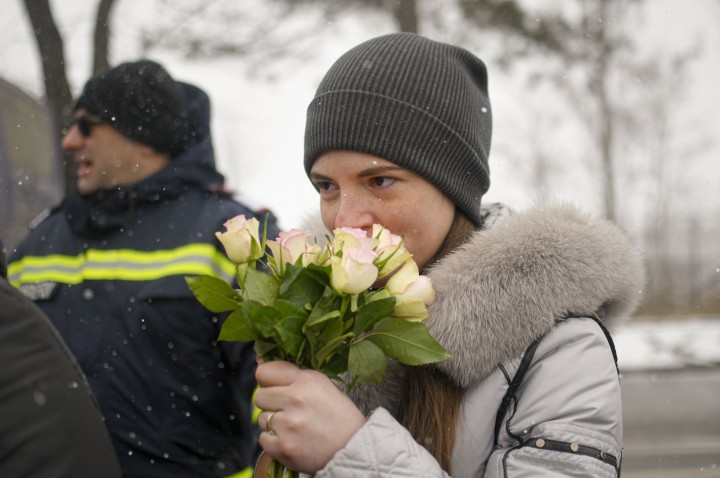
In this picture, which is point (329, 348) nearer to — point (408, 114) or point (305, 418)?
point (305, 418)

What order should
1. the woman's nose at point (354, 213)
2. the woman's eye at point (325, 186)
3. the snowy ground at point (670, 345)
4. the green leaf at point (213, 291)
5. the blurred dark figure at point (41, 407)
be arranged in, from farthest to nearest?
1. the snowy ground at point (670, 345)
2. the woman's eye at point (325, 186)
3. the woman's nose at point (354, 213)
4. the green leaf at point (213, 291)
5. the blurred dark figure at point (41, 407)

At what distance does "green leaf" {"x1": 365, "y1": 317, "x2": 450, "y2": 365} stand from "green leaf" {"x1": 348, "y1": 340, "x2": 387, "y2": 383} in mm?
30

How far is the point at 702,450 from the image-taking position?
639cm

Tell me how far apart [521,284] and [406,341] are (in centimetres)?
34

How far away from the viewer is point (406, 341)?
1388mm

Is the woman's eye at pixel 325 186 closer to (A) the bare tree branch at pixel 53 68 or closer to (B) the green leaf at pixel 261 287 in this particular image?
(B) the green leaf at pixel 261 287

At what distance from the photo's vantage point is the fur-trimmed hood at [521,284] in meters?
1.53

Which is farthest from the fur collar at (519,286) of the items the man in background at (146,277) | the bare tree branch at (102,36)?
the bare tree branch at (102,36)

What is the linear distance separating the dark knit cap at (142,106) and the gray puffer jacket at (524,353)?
1.59m

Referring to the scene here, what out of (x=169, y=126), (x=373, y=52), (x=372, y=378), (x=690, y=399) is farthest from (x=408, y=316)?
(x=690, y=399)

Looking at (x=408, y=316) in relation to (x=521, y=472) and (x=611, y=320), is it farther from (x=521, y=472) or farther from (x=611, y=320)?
(x=611, y=320)

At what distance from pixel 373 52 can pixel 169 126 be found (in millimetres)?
1271

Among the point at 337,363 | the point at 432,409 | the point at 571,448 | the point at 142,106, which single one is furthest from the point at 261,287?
the point at 142,106

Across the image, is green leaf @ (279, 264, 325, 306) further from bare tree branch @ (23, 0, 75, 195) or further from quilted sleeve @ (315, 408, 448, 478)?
bare tree branch @ (23, 0, 75, 195)
